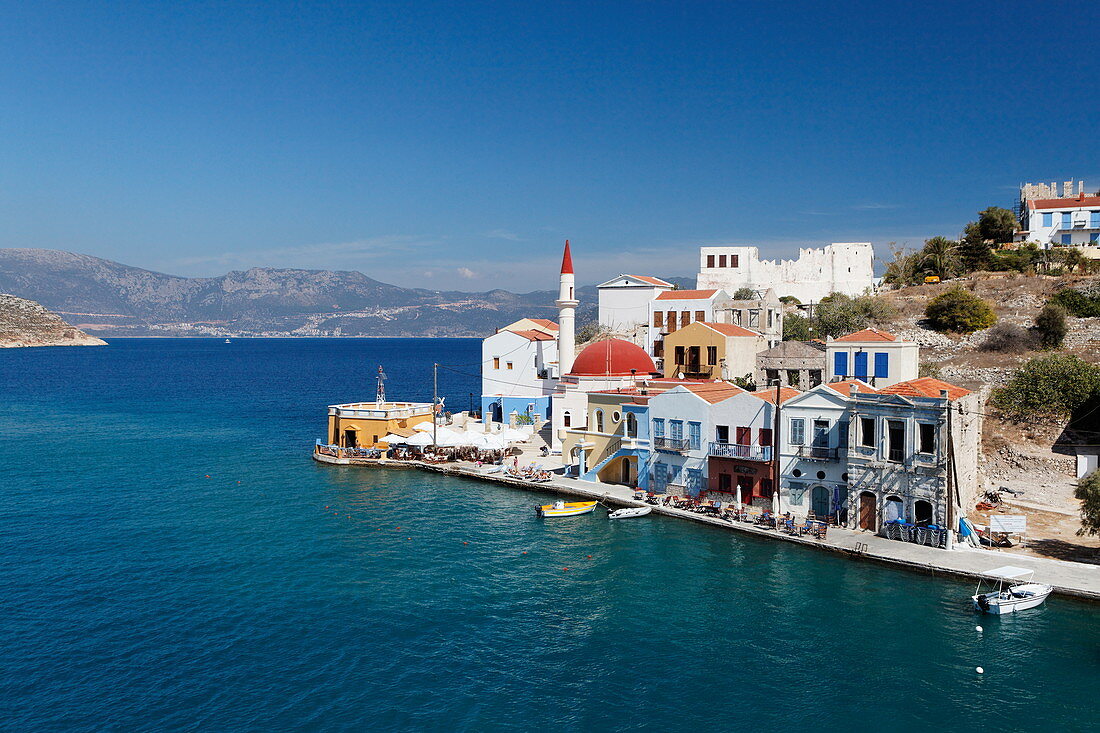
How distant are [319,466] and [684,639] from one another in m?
32.0

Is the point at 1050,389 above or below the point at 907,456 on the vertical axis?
above

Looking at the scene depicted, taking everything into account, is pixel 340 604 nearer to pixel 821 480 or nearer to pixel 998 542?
pixel 821 480

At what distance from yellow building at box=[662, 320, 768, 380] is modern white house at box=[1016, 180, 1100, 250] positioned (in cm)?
3421

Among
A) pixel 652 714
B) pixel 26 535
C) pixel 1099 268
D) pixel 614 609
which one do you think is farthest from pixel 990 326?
pixel 26 535

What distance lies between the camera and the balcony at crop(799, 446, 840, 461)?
31.7 meters

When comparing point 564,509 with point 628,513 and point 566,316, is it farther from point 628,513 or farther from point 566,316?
point 566,316

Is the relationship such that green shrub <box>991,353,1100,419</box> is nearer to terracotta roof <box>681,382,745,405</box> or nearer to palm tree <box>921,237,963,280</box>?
terracotta roof <box>681,382,745,405</box>

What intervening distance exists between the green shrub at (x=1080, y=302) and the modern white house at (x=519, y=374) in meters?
36.3

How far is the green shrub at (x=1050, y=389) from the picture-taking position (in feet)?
127

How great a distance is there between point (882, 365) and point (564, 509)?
1839 centimetres

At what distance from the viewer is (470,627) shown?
2375 centimetres

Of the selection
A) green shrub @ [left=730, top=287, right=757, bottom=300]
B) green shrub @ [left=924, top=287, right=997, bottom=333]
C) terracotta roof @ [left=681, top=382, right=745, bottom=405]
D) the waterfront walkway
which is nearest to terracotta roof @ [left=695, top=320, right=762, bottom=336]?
terracotta roof @ [left=681, top=382, right=745, bottom=405]

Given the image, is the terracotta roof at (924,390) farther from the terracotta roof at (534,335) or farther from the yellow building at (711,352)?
the terracotta roof at (534,335)

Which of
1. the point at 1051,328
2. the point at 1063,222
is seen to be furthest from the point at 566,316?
the point at 1063,222
